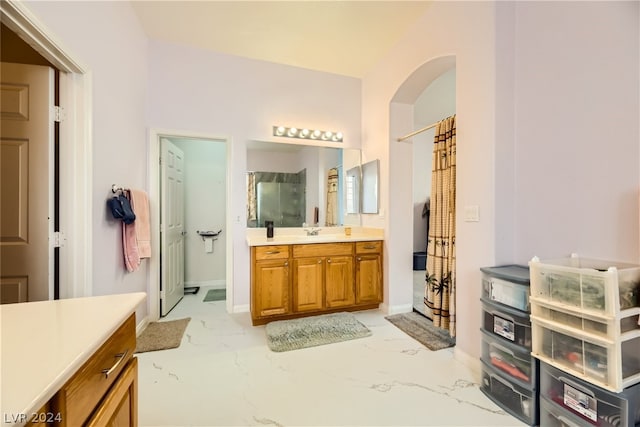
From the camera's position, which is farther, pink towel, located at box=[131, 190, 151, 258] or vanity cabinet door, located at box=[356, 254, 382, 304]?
vanity cabinet door, located at box=[356, 254, 382, 304]

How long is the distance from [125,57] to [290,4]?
153 centimetres

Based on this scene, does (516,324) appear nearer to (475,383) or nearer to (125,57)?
(475,383)

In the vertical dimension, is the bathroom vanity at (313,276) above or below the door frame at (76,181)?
below

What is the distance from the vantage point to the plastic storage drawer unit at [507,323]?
1.51m

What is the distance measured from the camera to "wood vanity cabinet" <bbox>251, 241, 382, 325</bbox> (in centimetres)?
270

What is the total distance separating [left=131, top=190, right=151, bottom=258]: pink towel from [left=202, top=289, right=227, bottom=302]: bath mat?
1.33 metres

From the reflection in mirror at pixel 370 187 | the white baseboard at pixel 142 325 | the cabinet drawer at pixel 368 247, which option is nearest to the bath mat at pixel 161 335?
the white baseboard at pixel 142 325

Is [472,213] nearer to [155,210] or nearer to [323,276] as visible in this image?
[323,276]

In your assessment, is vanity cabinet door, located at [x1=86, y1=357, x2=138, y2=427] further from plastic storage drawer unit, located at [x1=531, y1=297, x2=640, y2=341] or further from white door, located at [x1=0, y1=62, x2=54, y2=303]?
plastic storage drawer unit, located at [x1=531, y1=297, x2=640, y2=341]

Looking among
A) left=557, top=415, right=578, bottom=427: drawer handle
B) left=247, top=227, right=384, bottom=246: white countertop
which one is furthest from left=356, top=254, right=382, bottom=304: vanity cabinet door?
left=557, top=415, right=578, bottom=427: drawer handle

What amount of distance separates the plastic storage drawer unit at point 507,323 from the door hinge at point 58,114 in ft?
9.76

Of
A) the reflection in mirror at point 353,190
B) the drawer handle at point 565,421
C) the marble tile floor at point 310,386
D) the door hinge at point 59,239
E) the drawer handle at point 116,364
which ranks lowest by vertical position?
the marble tile floor at point 310,386

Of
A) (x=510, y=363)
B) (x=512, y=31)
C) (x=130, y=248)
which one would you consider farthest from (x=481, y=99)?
(x=130, y=248)

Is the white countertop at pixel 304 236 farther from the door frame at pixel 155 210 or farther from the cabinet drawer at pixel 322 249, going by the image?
the door frame at pixel 155 210
